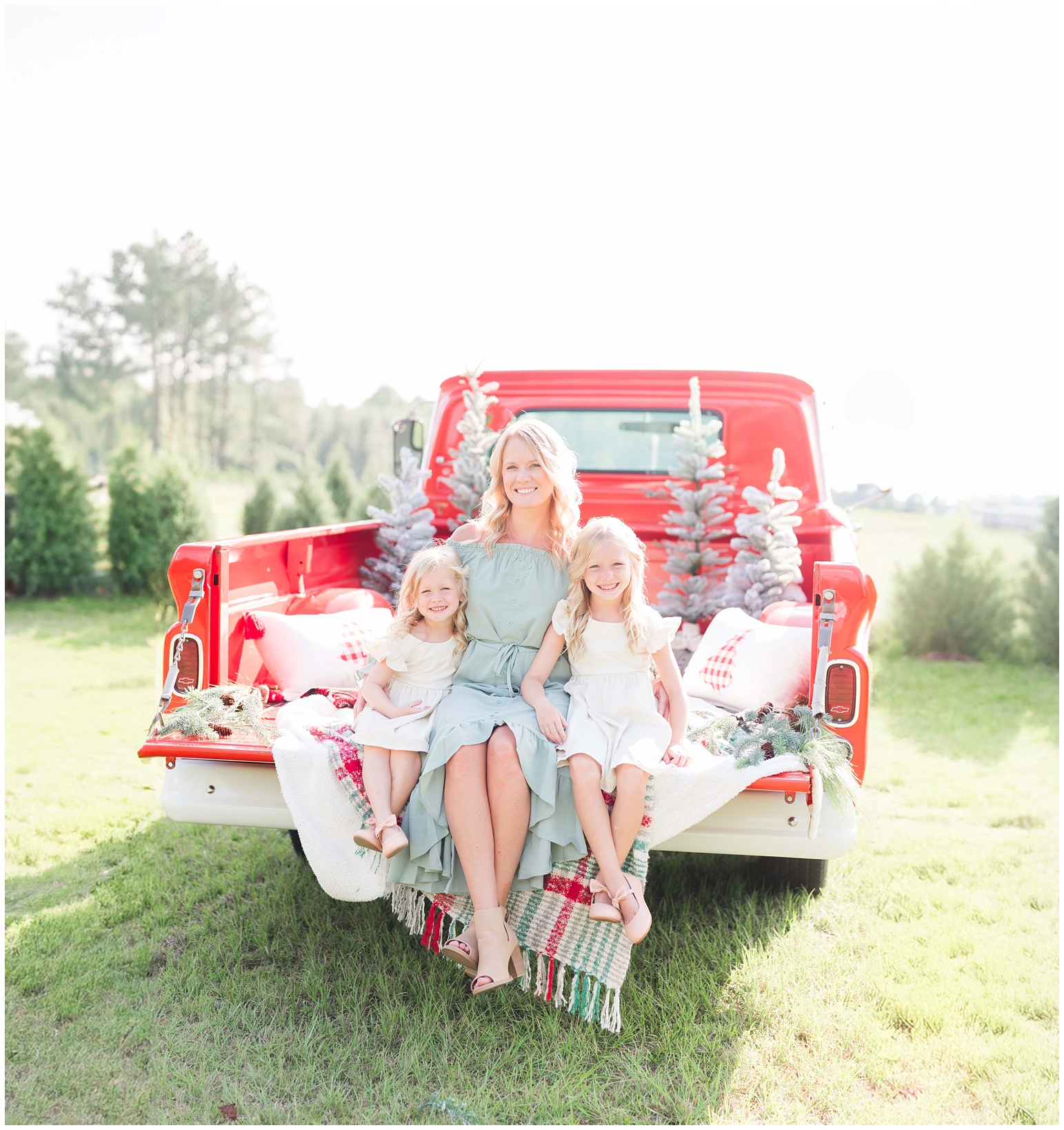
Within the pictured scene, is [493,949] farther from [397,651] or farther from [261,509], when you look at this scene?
[261,509]

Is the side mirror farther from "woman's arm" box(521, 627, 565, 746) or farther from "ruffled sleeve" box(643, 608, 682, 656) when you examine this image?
"ruffled sleeve" box(643, 608, 682, 656)

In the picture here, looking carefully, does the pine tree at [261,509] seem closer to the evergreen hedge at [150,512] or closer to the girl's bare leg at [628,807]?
the evergreen hedge at [150,512]

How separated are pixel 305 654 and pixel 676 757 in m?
1.38

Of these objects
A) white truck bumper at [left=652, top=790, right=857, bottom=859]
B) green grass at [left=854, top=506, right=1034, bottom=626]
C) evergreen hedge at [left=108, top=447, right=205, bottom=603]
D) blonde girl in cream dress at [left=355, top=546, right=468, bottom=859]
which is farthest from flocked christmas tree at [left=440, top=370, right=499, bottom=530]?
evergreen hedge at [left=108, top=447, right=205, bottom=603]

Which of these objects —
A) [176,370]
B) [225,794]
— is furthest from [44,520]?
[225,794]

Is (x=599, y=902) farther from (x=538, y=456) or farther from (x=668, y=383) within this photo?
(x=668, y=383)

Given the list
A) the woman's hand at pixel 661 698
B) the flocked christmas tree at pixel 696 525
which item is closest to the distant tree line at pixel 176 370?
the flocked christmas tree at pixel 696 525

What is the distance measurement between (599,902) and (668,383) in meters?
2.85

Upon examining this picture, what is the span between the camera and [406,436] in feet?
17.8

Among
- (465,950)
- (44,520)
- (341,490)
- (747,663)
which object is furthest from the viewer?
(341,490)

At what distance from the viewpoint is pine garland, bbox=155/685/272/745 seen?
8.66 ft

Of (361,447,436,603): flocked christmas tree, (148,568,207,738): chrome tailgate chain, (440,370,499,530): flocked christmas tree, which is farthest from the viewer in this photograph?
(440,370,499,530): flocked christmas tree

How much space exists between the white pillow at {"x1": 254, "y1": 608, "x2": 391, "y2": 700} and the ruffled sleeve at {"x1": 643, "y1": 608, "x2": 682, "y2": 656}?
114 centimetres

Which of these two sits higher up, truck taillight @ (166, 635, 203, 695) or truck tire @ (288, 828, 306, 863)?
truck taillight @ (166, 635, 203, 695)
